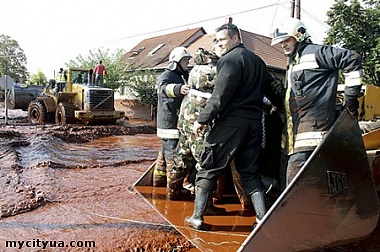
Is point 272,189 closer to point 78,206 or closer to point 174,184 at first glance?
point 174,184

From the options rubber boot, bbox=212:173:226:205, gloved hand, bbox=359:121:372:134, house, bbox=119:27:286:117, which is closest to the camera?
rubber boot, bbox=212:173:226:205

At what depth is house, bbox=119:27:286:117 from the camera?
2265cm

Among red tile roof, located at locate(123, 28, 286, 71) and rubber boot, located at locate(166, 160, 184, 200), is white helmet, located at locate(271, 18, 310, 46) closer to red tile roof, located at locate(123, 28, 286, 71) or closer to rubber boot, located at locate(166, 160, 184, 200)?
rubber boot, located at locate(166, 160, 184, 200)

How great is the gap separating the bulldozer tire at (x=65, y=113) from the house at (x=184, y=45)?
293 inches

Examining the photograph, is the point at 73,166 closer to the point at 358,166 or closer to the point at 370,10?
the point at 358,166

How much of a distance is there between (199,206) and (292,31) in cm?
171

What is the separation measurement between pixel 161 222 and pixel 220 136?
1.27 metres

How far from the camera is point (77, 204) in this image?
4.68 meters

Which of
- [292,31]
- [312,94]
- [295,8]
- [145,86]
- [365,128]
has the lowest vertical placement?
[365,128]

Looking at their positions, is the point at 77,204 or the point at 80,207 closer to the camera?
the point at 80,207

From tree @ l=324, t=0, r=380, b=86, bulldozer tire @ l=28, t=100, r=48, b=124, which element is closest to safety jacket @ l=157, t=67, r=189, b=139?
bulldozer tire @ l=28, t=100, r=48, b=124

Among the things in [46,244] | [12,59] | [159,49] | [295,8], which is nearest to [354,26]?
[295,8]

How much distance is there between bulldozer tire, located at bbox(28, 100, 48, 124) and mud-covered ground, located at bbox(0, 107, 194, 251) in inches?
263

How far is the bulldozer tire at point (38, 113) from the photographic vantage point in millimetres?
16156
